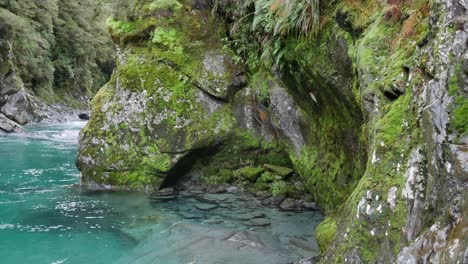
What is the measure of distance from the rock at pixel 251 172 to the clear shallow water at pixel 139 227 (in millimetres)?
704

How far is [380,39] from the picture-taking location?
521 centimetres

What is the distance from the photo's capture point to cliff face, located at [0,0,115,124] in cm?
2636

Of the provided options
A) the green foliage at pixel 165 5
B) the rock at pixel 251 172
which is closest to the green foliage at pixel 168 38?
the green foliage at pixel 165 5

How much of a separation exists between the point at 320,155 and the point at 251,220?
1.90m

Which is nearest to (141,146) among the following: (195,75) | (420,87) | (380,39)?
(195,75)

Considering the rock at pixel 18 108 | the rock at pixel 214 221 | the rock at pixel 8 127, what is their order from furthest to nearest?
the rock at pixel 18 108 → the rock at pixel 8 127 → the rock at pixel 214 221

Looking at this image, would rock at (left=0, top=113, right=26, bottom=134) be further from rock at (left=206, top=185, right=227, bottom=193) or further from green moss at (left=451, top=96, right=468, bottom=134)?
green moss at (left=451, top=96, right=468, bottom=134)

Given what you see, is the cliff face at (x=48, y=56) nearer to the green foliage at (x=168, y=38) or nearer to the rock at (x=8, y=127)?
the rock at (x=8, y=127)

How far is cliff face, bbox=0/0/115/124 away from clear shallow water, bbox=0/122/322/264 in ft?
41.8

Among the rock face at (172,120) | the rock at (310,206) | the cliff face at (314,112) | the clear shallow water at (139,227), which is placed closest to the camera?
the cliff face at (314,112)

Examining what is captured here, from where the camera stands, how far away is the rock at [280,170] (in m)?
10.1

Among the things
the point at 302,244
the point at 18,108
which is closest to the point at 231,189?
the point at 302,244

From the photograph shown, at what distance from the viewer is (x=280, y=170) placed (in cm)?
1027

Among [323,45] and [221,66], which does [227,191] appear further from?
[323,45]
